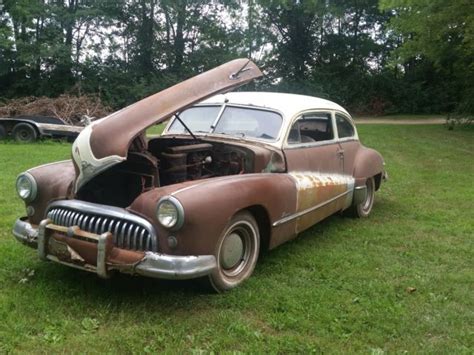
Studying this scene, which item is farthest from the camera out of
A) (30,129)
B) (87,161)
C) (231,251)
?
(30,129)

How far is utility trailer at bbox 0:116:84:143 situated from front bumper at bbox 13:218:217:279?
10.6 metres

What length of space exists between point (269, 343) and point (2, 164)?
8363 mm

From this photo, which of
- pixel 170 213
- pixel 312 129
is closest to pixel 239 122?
pixel 312 129

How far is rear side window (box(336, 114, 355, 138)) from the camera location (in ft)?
20.8

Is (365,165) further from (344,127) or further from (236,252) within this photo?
(236,252)

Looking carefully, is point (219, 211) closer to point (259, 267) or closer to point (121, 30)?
point (259, 267)

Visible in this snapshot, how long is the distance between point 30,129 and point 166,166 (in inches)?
425

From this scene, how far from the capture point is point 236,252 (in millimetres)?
4078

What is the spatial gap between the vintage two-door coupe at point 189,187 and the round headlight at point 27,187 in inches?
0.4

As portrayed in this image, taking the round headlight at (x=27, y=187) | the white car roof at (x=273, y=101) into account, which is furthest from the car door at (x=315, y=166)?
the round headlight at (x=27, y=187)

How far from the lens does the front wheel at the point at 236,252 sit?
384cm

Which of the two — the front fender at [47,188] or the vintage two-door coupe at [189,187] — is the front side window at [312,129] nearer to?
the vintage two-door coupe at [189,187]

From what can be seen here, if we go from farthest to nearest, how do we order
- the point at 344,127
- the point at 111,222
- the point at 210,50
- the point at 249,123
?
the point at 210,50
the point at 344,127
the point at 249,123
the point at 111,222

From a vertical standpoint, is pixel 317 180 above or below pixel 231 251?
above
